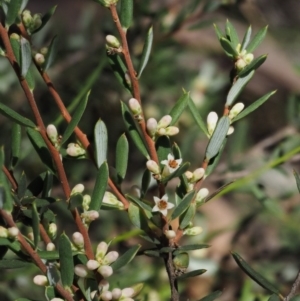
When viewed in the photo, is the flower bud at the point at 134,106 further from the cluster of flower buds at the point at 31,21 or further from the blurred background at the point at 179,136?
the blurred background at the point at 179,136

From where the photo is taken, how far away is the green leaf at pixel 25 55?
0.40m

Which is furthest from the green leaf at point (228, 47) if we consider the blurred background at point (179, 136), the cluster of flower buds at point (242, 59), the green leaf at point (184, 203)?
the blurred background at point (179, 136)

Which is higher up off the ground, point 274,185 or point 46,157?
point 46,157

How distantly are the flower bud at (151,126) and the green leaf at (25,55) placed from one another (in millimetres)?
88

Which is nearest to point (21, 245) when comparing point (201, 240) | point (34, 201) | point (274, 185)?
point (34, 201)

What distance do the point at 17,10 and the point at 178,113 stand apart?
0.13 meters

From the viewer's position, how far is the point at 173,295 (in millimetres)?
416

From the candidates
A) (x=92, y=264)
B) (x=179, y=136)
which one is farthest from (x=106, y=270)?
(x=179, y=136)

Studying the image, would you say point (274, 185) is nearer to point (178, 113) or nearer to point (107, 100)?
point (107, 100)

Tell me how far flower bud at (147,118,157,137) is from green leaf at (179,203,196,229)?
0.19ft

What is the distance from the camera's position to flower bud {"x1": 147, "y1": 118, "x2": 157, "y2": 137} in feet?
1.35

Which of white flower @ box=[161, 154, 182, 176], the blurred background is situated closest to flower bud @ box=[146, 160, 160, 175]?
white flower @ box=[161, 154, 182, 176]

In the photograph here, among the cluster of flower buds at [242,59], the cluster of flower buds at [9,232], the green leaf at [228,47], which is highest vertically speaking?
the green leaf at [228,47]

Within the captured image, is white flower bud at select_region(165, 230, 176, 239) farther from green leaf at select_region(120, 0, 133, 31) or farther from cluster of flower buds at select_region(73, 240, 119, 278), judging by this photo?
green leaf at select_region(120, 0, 133, 31)
